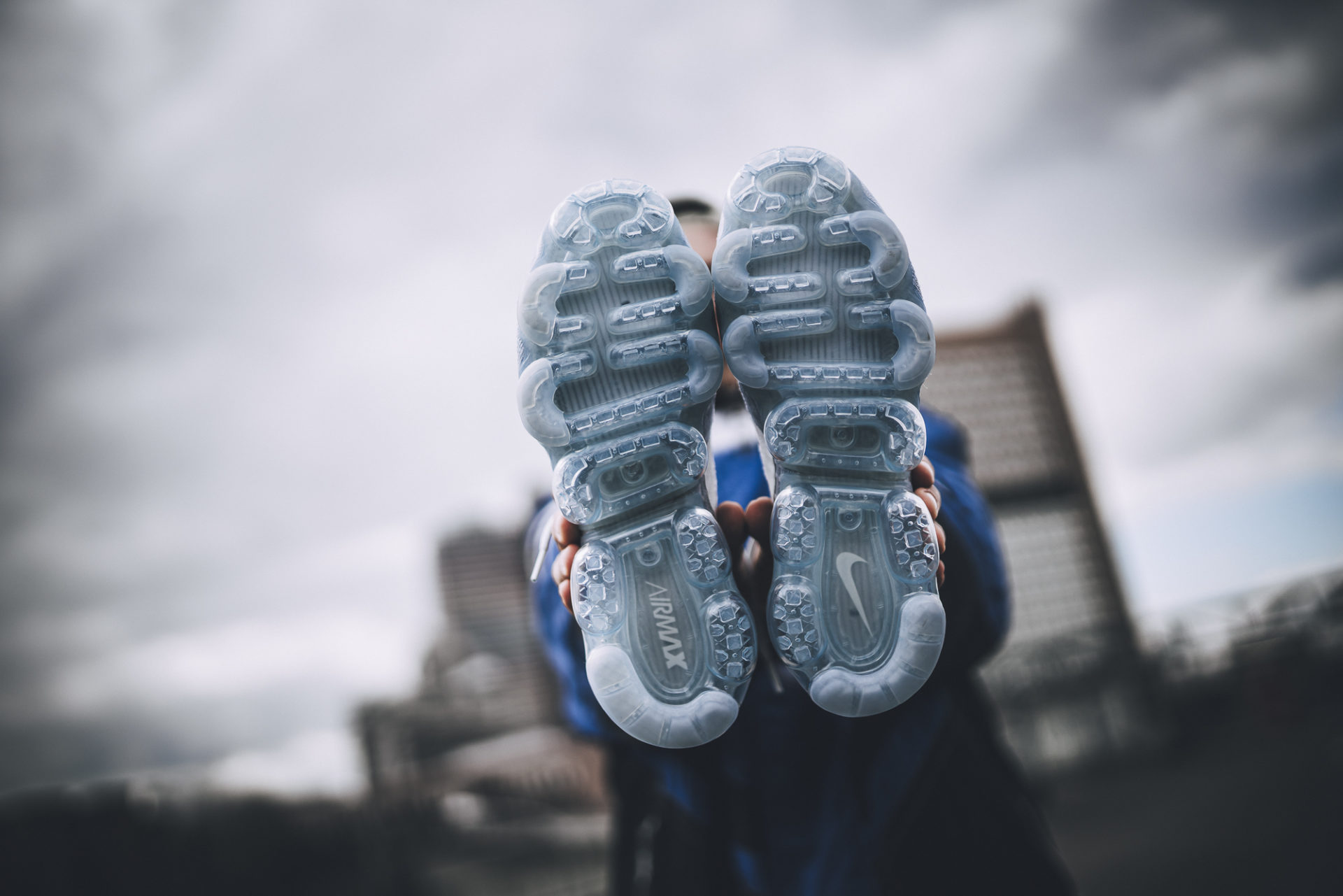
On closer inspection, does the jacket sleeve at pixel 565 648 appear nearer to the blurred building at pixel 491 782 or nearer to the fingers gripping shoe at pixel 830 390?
the fingers gripping shoe at pixel 830 390

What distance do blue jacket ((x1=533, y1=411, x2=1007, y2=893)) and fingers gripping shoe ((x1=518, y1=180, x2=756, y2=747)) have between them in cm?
31

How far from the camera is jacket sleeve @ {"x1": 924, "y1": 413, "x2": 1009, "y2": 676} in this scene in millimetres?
1016

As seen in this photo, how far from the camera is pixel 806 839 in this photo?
1.15 meters

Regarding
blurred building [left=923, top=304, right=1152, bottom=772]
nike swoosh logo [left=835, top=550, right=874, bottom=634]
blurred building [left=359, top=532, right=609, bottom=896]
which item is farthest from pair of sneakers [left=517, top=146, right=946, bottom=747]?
blurred building [left=923, top=304, right=1152, bottom=772]

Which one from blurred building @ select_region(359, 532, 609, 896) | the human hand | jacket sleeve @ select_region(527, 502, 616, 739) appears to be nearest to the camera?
the human hand

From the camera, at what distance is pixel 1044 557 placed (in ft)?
22.5

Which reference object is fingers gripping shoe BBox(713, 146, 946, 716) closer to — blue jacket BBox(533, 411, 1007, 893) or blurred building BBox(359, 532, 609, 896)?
blue jacket BBox(533, 411, 1007, 893)

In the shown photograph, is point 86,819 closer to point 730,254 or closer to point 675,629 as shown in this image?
point 675,629

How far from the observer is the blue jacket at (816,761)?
1091 millimetres

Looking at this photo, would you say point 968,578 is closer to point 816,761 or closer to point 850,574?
point 850,574

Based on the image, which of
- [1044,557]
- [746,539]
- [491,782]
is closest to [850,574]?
[746,539]

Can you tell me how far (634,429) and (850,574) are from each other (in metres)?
0.31

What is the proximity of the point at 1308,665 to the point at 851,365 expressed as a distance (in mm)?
6919

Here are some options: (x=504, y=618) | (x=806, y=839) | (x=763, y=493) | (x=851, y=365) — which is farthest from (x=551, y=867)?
(x=504, y=618)
